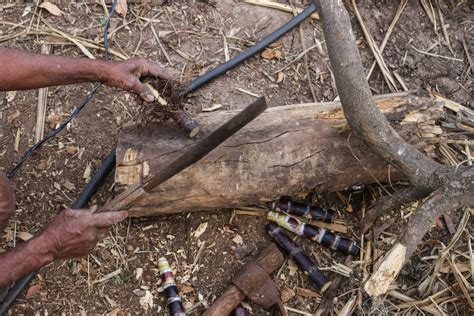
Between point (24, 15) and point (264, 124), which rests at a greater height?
point (24, 15)

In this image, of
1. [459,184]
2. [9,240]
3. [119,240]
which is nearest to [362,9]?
[459,184]

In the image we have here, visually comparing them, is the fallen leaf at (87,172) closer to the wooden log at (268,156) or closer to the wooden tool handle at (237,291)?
the wooden log at (268,156)

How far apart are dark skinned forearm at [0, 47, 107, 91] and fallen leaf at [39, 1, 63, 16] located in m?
1.13

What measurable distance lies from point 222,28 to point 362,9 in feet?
3.39

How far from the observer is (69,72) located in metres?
2.68

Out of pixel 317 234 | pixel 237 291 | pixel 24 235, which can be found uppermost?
pixel 24 235

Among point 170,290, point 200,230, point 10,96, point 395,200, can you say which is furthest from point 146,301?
point 10,96

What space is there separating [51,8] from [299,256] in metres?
2.32

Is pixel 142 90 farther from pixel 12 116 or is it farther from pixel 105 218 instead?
pixel 12 116

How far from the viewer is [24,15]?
3.64 metres

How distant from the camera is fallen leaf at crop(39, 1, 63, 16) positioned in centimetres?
363

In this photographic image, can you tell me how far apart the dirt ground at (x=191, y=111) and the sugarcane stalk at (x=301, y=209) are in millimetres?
105

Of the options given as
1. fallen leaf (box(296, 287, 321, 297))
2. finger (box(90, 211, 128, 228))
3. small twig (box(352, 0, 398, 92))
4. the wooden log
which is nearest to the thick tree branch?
the wooden log

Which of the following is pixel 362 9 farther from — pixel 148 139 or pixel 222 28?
pixel 148 139
